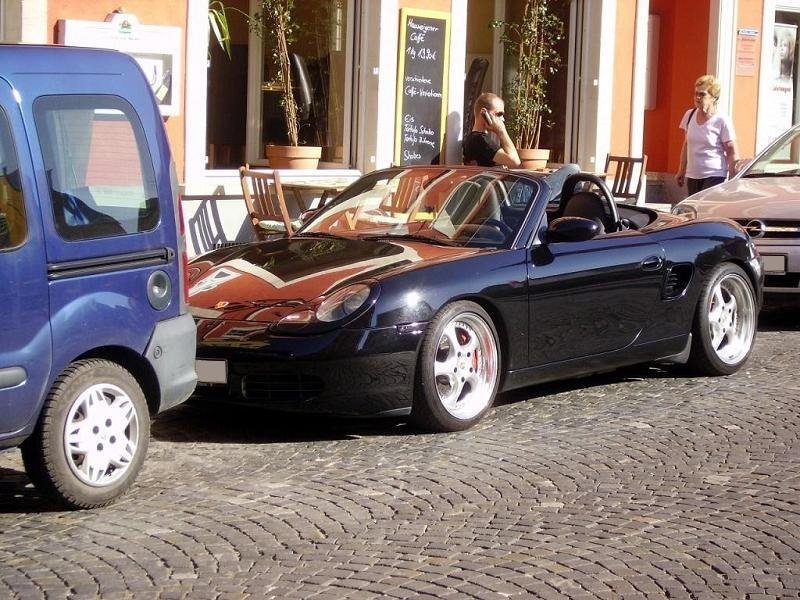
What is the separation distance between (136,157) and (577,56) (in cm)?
1301

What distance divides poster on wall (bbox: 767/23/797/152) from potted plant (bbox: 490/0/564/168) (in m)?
4.53

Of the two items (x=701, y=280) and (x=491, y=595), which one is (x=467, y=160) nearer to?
(x=701, y=280)

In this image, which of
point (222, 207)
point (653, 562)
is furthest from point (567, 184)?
point (222, 207)

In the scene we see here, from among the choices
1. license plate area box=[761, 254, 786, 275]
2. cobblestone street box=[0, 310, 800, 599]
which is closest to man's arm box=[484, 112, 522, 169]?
license plate area box=[761, 254, 786, 275]

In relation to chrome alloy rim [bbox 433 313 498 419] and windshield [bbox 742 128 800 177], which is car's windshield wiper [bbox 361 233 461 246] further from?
windshield [bbox 742 128 800 177]

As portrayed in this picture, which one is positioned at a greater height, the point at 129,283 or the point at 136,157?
the point at 136,157

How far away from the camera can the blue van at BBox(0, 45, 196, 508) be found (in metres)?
5.63

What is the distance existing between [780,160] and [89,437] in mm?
8889

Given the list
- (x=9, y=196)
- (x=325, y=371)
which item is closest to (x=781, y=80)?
(x=325, y=371)

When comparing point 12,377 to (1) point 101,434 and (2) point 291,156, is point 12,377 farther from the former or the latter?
(2) point 291,156

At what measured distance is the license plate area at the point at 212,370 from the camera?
728cm

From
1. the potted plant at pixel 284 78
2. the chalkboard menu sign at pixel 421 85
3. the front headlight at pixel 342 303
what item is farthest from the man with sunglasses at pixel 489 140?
the front headlight at pixel 342 303

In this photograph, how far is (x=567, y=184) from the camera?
914 centimetres

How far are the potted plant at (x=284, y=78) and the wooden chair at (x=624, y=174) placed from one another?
3.49 metres
